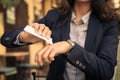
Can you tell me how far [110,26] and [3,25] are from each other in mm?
8502

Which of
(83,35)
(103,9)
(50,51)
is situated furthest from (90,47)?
(50,51)

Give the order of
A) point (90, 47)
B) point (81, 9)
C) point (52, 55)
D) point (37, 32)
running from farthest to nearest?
1. point (81, 9)
2. point (90, 47)
3. point (37, 32)
4. point (52, 55)

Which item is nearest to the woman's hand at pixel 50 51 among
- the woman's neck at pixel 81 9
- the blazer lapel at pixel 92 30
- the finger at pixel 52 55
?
the finger at pixel 52 55

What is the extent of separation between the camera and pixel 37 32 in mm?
1509

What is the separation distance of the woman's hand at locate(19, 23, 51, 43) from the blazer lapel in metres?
0.20

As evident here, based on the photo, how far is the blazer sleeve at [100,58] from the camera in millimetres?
1475

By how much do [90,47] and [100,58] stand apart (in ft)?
0.30

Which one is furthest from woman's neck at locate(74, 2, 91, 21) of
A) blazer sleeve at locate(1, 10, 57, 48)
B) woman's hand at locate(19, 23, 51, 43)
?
woman's hand at locate(19, 23, 51, 43)

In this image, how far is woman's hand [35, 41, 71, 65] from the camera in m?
1.37

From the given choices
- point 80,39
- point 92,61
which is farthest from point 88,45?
point 92,61

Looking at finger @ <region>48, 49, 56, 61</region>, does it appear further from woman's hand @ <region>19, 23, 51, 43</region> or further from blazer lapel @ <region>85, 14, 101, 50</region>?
blazer lapel @ <region>85, 14, 101, 50</region>

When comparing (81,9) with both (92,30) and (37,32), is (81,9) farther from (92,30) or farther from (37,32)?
(37,32)

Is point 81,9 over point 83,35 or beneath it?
over

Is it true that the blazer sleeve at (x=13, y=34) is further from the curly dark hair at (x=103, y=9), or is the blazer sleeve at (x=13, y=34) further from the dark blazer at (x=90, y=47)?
the curly dark hair at (x=103, y=9)
